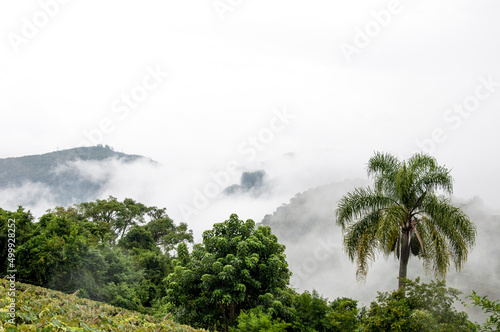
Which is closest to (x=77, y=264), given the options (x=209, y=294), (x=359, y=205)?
(x=209, y=294)

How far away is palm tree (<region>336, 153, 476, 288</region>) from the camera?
10.5 metres

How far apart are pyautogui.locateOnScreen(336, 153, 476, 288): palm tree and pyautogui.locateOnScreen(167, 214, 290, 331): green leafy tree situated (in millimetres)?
3539

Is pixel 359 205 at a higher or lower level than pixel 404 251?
higher

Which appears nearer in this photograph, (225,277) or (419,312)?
(419,312)

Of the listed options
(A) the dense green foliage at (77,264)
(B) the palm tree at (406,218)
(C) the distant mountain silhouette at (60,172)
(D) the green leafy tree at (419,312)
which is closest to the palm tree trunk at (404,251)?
(B) the palm tree at (406,218)

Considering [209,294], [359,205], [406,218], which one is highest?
[359,205]

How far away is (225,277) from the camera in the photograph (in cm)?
1227

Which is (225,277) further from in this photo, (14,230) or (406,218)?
(14,230)

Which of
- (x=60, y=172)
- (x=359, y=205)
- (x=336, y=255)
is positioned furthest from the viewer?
(x=60, y=172)

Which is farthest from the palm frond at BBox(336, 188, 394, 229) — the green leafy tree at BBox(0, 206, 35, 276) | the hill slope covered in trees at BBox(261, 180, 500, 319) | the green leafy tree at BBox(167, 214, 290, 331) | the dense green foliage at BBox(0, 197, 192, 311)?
the hill slope covered in trees at BBox(261, 180, 500, 319)

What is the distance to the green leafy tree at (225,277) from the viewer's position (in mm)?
12617

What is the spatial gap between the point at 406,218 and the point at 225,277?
6.55 metres

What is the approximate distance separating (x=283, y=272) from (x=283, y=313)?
171 cm

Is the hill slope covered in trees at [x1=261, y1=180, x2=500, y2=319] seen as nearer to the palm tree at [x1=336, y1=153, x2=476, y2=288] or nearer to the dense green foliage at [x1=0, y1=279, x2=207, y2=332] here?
the palm tree at [x1=336, y1=153, x2=476, y2=288]
